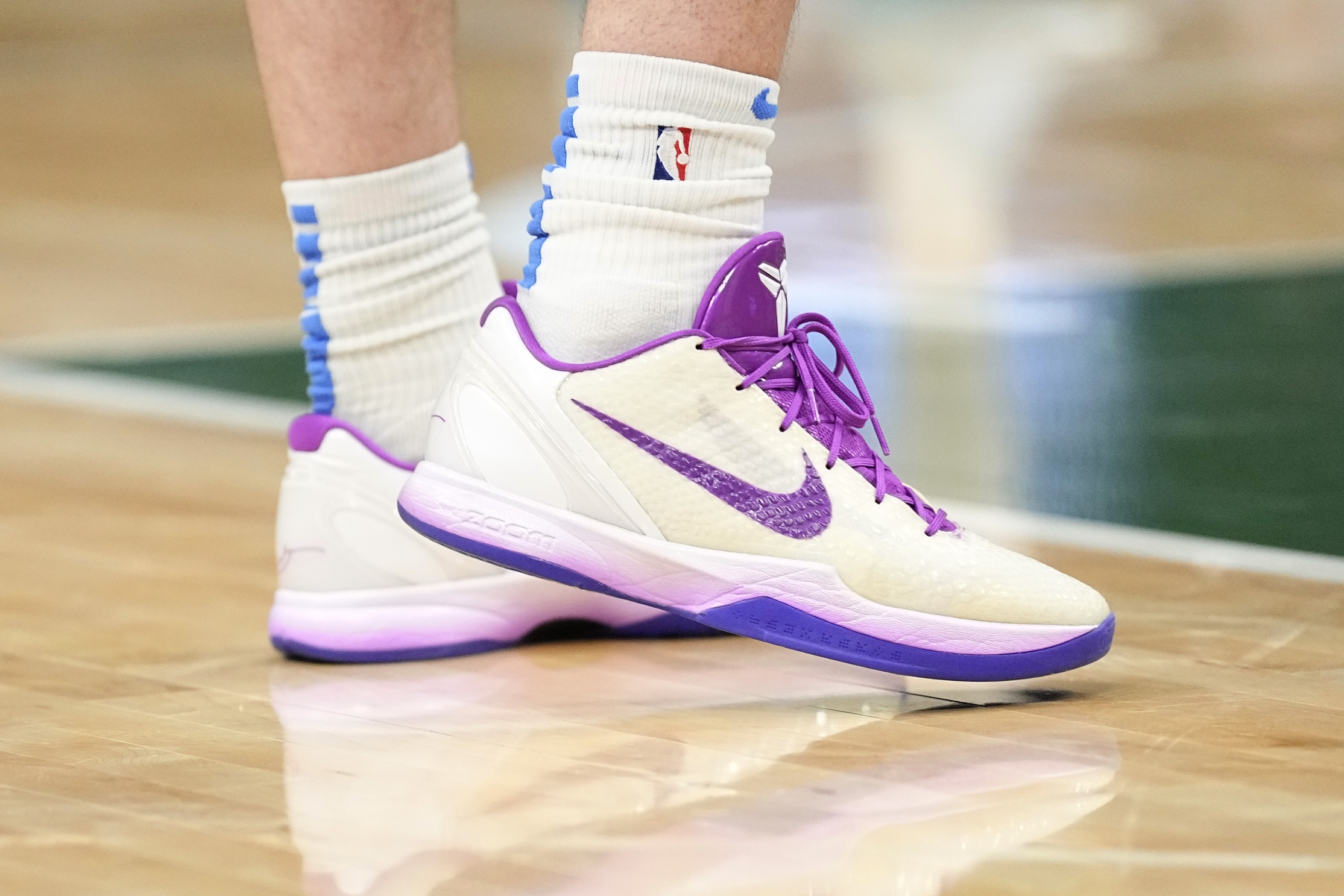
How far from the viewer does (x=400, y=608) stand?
1.21 meters

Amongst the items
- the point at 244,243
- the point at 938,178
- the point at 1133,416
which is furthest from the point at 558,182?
the point at 938,178

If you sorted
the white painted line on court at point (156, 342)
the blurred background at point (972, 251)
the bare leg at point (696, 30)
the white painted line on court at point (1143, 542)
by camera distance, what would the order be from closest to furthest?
the bare leg at point (696, 30) → the white painted line on court at point (1143, 542) → the blurred background at point (972, 251) → the white painted line on court at point (156, 342)

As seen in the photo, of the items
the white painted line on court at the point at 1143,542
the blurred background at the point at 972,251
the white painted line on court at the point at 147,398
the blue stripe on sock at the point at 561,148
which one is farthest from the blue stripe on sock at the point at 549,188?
the white painted line on court at the point at 147,398

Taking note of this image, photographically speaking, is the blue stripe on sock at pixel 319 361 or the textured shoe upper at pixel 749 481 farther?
the blue stripe on sock at pixel 319 361

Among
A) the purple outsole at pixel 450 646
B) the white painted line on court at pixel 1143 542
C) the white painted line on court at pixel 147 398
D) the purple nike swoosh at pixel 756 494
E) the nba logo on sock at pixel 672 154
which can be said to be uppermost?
the nba logo on sock at pixel 672 154

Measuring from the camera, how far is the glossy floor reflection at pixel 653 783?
2.64 ft

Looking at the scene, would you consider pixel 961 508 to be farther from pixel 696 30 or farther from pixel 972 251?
pixel 972 251

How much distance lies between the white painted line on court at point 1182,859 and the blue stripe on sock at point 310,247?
62 centimetres

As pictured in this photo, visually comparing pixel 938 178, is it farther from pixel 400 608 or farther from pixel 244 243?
pixel 400 608

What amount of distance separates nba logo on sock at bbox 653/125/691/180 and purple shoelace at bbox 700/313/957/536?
10 centimetres

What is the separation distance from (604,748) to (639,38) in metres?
0.40

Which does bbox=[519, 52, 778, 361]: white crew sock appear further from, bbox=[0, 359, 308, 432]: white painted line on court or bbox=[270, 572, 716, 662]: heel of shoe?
bbox=[0, 359, 308, 432]: white painted line on court

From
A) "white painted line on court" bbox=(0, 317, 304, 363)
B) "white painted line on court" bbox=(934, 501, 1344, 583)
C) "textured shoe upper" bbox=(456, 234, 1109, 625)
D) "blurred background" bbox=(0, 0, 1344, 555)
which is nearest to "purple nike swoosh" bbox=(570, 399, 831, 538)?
"textured shoe upper" bbox=(456, 234, 1109, 625)

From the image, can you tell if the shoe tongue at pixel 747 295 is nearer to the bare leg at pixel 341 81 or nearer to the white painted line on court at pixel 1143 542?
the bare leg at pixel 341 81
